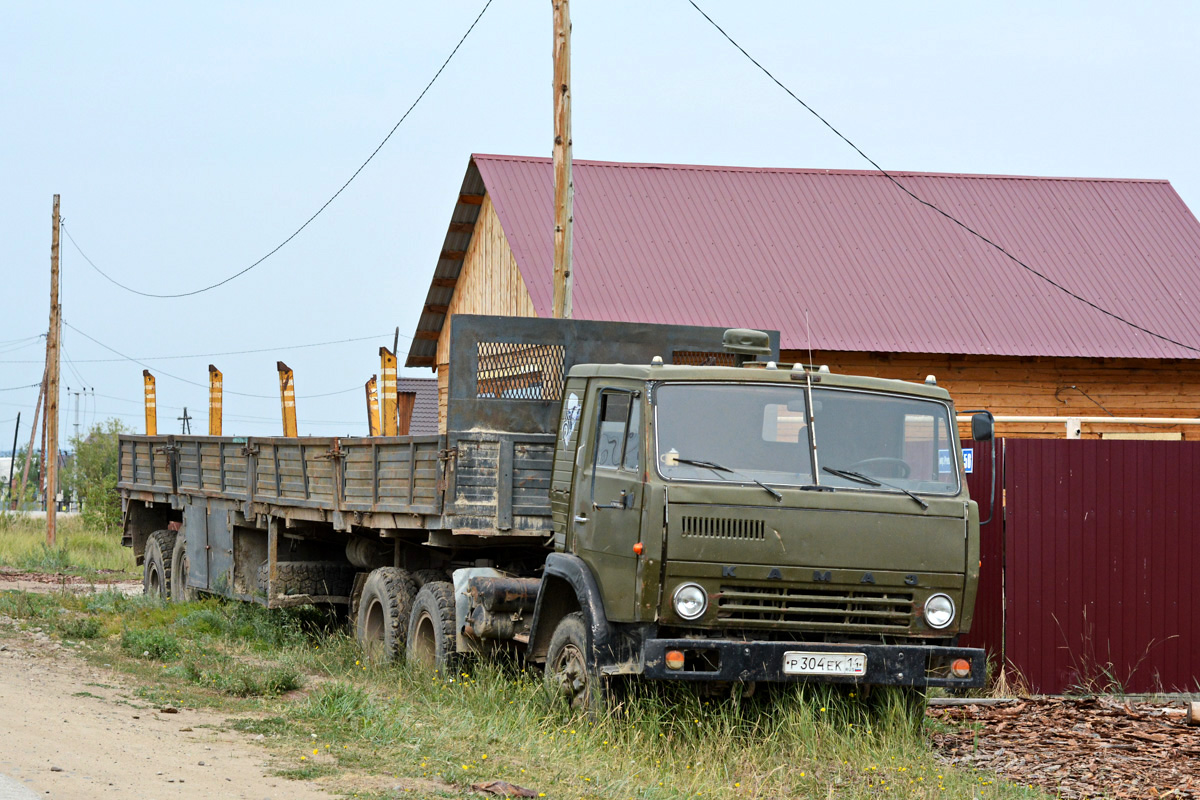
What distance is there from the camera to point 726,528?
7.46 meters

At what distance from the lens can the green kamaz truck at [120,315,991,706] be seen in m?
A: 7.47

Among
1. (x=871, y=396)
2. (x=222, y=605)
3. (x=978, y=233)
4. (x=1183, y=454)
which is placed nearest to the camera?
(x=871, y=396)

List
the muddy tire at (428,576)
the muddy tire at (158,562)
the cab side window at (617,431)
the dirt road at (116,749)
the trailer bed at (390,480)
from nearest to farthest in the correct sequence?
the dirt road at (116,749) < the cab side window at (617,431) < the trailer bed at (390,480) < the muddy tire at (428,576) < the muddy tire at (158,562)

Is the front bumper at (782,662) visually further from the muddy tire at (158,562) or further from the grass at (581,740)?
the muddy tire at (158,562)

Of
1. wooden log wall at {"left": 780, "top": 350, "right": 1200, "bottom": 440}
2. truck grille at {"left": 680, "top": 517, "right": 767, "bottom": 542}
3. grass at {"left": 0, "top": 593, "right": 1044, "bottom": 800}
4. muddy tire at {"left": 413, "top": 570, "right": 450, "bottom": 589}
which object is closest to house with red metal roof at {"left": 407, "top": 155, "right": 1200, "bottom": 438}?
wooden log wall at {"left": 780, "top": 350, "right": 1200, "bottom": 440}

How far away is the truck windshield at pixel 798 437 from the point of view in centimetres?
769

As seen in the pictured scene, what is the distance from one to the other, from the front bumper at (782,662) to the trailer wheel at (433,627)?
2885mm

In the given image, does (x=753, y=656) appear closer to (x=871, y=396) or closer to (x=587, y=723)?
(x=587, y=723)

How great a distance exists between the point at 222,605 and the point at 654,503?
904 cm

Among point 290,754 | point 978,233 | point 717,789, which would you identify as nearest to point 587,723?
point 717,789

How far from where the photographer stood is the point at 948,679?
25.1 ft

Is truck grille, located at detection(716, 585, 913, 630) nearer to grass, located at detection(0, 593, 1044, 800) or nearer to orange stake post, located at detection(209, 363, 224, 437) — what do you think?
grass, located at detection(0, 593, 1044, 800)

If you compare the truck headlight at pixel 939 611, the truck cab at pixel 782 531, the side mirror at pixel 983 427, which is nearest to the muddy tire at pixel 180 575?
the truck cab at pixel 782 531

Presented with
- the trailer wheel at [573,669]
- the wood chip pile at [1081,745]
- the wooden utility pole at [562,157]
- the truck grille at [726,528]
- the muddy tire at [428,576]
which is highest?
the wooden utility pole at [562,157]
